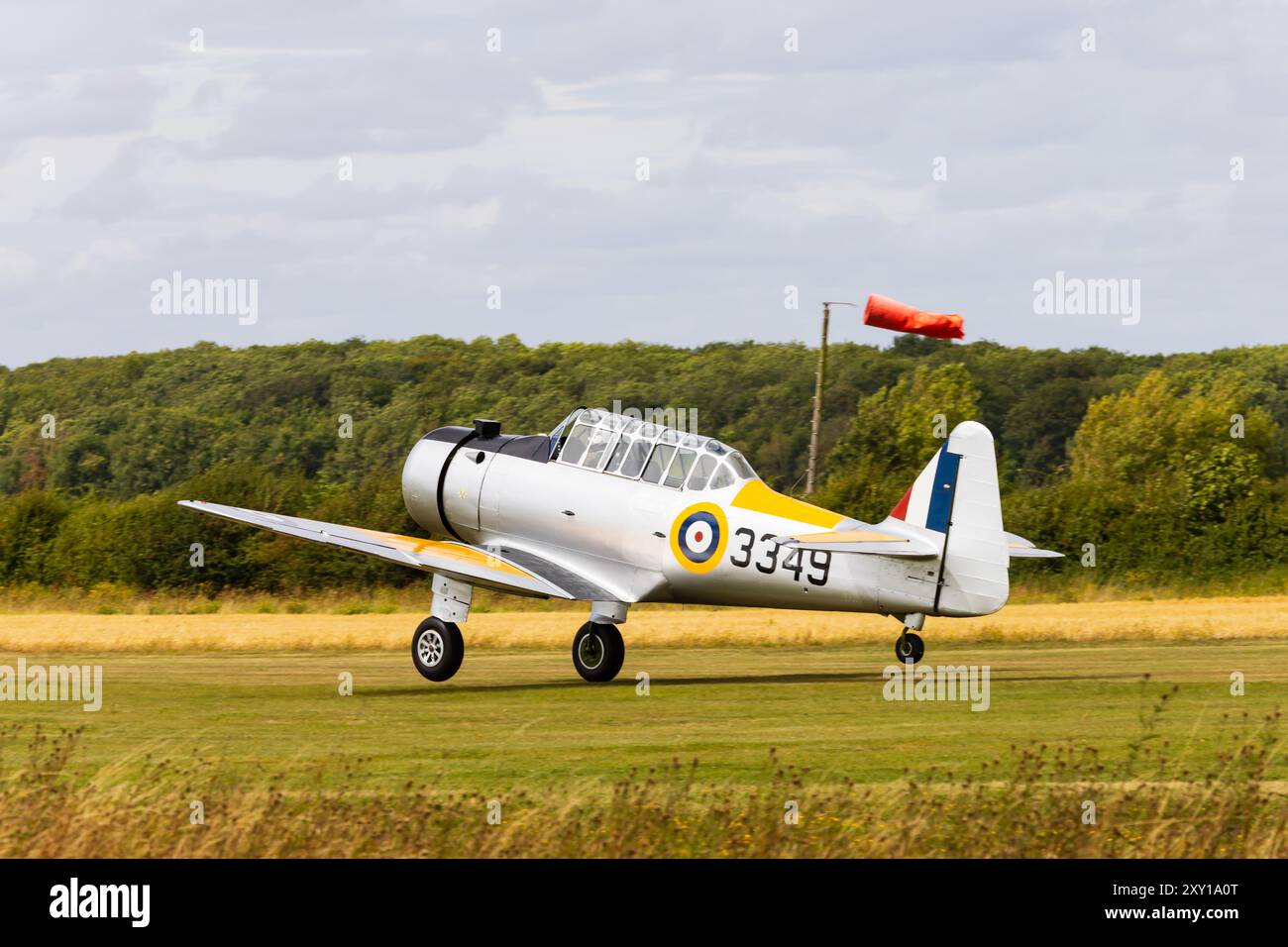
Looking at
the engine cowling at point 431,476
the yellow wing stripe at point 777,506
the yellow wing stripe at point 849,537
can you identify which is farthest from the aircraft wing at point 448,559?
the yellow wing stripe at point 849,537

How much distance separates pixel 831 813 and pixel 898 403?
172ft

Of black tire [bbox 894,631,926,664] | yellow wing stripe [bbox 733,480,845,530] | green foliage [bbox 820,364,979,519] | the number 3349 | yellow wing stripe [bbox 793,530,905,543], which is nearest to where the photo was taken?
yellow wing stripe [bbox 793,530,905,543]

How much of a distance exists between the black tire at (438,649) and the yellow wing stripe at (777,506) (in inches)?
A: 132

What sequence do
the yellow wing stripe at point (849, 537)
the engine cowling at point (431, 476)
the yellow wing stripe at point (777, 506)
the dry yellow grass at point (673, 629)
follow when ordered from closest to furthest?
the yellow wing stripe at point (849, 537), the yellow wing stripe at point (777, 506), the engine cowling at point (431, 476), the dry yellow grass at point (673, 629)

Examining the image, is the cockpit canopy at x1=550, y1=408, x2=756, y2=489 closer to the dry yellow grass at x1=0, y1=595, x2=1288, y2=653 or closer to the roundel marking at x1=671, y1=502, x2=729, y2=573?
the roundel marking at x1=671, y1=502, x2=729, y2=573

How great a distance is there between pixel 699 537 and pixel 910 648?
2412 millimetres

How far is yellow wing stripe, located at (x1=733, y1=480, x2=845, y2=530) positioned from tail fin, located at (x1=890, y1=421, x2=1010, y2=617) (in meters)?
1.21

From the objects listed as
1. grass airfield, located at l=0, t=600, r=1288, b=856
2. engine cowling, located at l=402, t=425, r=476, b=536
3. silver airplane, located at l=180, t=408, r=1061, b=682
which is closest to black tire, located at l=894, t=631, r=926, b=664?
silver airplane, located at l=180, t=408, r=1061, b=682

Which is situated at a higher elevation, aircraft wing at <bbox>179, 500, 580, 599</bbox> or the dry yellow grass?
aircraft wing at <bbox>179, 500, 580, 599</bbox>

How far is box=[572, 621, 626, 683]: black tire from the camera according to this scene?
18859 millimetres

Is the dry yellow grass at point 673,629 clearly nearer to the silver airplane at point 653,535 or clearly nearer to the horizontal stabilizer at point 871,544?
the silver airplane at point 653,535

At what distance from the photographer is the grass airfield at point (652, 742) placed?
10539 millimetres

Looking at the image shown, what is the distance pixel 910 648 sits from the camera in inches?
711

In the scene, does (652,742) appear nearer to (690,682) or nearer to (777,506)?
(777,506)
